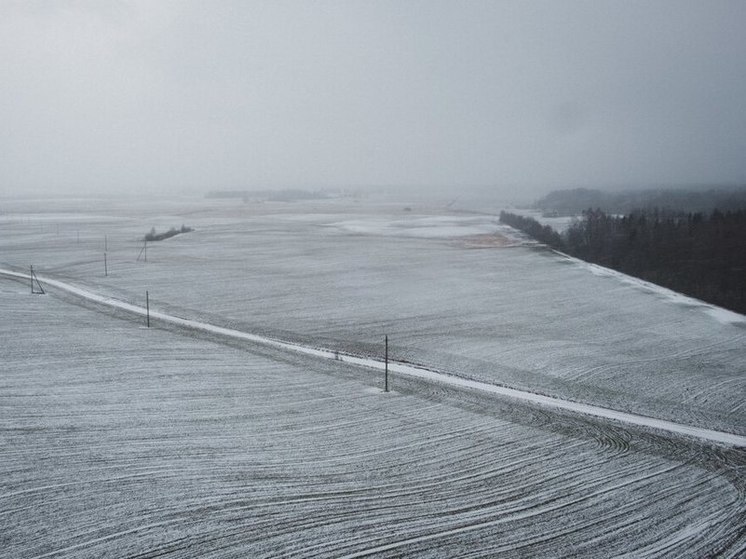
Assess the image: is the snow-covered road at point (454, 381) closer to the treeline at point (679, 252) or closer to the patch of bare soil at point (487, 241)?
the treeline at point (679, 252)

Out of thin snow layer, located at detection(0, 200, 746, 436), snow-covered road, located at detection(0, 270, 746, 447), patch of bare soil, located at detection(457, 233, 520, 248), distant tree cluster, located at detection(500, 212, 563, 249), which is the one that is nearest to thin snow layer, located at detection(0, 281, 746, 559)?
snow-covered road, located at detection(0, 270, 746, 447)

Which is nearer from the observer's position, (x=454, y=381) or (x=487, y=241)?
(x=454, y=381)

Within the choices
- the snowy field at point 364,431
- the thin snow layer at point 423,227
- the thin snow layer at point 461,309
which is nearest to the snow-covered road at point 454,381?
the thin snow layer at point 461,309

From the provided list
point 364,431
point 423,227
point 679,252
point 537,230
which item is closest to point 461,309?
point 364,431

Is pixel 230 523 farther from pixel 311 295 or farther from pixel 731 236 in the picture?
pixel 731 236

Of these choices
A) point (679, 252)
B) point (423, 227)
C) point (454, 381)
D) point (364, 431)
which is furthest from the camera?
point (423, 227)

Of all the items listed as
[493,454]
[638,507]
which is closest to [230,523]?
[493,454]

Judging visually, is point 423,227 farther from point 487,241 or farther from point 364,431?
point 364,431
